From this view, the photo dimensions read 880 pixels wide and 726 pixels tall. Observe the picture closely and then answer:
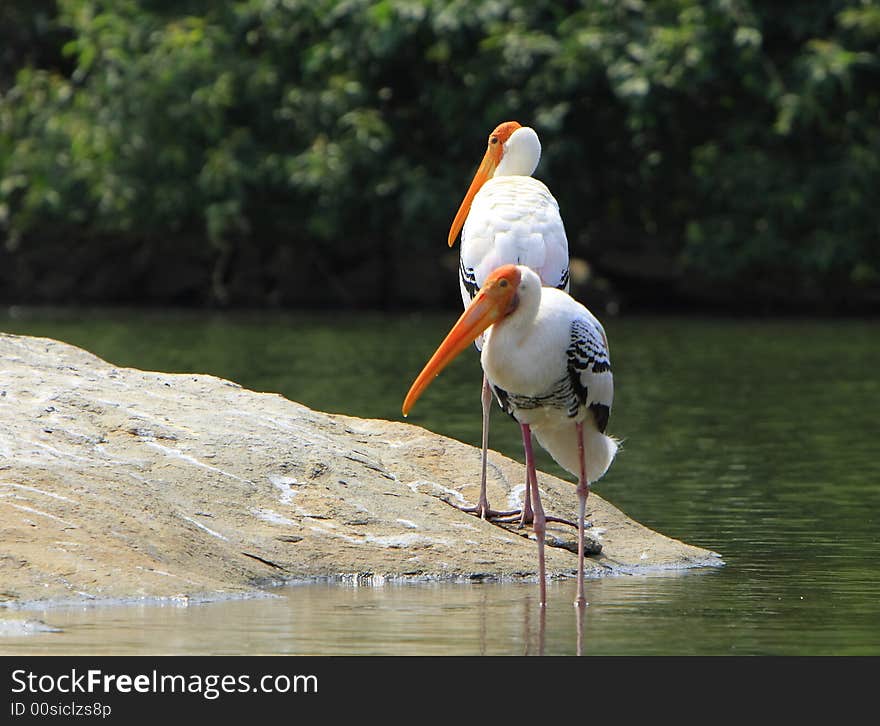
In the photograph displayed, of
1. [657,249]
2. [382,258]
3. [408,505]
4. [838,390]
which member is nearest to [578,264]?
[657,249]

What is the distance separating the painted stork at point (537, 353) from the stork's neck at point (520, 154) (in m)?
3.19

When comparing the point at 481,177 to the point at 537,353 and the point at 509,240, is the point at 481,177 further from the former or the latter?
the point at 537,353

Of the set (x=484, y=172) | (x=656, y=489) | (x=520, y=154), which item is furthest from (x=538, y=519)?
(x=484, y=172)

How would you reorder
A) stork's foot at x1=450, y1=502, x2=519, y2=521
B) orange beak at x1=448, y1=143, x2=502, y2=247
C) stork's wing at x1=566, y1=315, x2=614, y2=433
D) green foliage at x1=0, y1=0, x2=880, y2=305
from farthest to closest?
green foliage at x1=0, y1=0, x2=880, y2=305, orange beak at x1=448, y1=143, x2=502, y2=247, stork's foot at x1=450, y1=502, x2=519, y2=521, stork's wing at x1=566, y1=315, x2=614, y2=433

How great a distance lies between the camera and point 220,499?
9297 mm

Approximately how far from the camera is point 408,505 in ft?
32.0

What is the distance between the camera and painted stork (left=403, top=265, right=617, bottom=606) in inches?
340

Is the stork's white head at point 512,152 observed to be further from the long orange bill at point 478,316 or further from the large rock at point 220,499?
the long orange bill at point 478,316

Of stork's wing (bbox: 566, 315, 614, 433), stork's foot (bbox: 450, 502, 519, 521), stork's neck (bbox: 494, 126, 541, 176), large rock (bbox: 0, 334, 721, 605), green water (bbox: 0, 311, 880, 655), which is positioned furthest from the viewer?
stork's neck (bbox: 494, 126, 541, 176)

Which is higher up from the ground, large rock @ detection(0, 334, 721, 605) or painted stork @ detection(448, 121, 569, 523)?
painted stork @ detection(448, 121, 569, 523)

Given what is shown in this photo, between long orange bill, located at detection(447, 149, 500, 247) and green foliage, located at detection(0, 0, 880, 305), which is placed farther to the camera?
green foliage, located at detection(0, 0, 880, 305)

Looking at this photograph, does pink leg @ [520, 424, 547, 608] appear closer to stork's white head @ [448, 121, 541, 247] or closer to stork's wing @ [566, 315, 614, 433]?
stork's wing @ [566, 315, 614, 433]

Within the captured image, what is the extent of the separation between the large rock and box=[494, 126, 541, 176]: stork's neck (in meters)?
2.19

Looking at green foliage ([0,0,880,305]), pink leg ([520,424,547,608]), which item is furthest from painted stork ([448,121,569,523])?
green foliage ([0,0,880,305])
